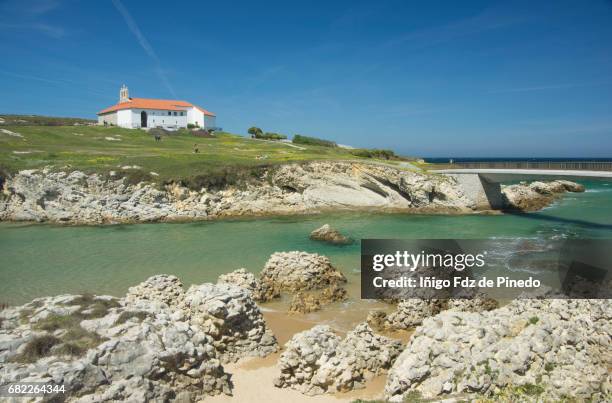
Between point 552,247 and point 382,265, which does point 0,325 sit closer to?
point 382,265

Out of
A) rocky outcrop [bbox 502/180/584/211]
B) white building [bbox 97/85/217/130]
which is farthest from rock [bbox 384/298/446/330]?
white building [bbox 97/85/217/130]

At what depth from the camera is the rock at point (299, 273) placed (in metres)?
19.2

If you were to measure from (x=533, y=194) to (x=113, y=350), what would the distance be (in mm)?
64514

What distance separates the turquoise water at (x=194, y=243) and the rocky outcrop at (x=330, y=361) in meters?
9.18

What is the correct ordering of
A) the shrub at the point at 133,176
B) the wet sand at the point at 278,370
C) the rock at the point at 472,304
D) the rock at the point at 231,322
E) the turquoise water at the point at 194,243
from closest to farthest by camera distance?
the wet sand at the point at 278,370 < the rock at the point at 231,322 < the rock at the point at 472,304 < the turquoise water at the point at 194,243 < the shrub at the point at 133,176

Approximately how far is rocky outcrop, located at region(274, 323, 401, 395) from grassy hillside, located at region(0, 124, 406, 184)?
1424 inches

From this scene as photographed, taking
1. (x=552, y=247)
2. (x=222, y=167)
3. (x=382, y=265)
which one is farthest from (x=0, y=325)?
(x=222, y=167)

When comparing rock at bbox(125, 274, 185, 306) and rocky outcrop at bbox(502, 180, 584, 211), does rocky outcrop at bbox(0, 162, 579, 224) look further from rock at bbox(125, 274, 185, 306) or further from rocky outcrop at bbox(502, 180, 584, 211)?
rock at bbox(125, 274, 185, 306)

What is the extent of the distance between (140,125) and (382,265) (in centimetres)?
8710

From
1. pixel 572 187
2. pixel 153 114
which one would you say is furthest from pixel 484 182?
pixel 153 114

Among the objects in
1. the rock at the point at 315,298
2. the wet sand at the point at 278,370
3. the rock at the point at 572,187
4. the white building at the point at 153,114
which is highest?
the white building at the point at 153,114

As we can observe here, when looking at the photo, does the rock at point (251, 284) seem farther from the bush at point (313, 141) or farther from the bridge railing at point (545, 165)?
the bush at point (313, 141)

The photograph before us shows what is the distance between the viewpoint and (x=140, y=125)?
3686 inches

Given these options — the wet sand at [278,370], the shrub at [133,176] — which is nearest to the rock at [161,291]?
the wet sand at [278,370]
